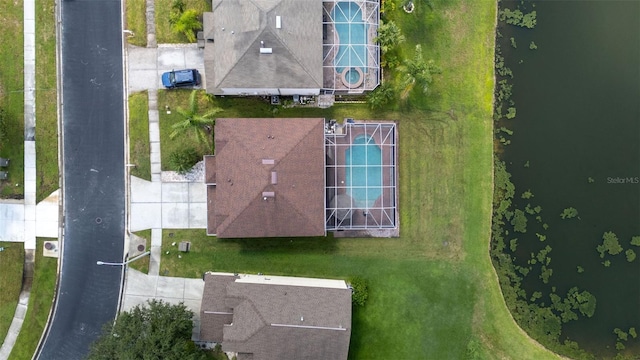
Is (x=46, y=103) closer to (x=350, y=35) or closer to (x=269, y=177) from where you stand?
(x=269, y=177)

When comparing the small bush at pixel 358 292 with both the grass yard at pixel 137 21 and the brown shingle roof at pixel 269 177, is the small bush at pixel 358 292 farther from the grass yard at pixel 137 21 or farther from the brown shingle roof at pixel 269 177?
the grass yard at pixel 137 21

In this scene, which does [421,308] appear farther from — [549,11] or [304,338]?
[549,11]

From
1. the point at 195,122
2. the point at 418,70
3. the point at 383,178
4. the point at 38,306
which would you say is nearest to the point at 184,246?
the point at 195,122

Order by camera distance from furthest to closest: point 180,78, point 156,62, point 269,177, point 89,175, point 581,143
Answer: point 581,143, point 156,62, point 89,175, point 180,78, point 269,177

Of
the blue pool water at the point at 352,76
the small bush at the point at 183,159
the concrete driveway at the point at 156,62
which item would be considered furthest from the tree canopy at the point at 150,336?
the blue pool water at the point at 352,76

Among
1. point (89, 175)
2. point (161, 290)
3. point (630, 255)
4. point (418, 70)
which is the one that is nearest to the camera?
point (418, 70)

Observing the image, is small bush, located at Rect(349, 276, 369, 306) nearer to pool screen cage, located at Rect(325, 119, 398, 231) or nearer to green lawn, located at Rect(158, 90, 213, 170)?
pool screen cage, located at Rect(325, 119, 398, 231)
